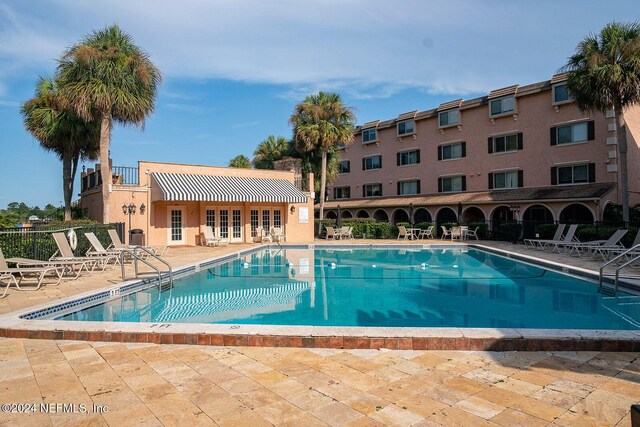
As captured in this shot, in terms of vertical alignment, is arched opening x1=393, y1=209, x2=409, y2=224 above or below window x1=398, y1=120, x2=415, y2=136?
below

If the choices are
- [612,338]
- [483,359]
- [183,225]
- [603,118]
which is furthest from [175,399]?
[603,118]

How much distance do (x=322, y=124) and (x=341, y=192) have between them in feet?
51.7

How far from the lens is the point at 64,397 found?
3865 millimetres

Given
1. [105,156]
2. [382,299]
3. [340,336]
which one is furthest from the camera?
[105,156]

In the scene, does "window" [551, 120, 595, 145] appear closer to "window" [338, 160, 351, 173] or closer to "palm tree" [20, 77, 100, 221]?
"window" [338, 160, 351, 173]

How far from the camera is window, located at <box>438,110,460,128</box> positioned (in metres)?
33.8

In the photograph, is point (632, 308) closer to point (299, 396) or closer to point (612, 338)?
point (612, 338)

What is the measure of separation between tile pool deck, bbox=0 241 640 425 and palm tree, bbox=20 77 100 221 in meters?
20.7

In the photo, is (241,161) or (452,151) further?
(241,161)

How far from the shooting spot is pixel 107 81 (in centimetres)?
1877

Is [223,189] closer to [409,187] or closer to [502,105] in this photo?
[409,187]

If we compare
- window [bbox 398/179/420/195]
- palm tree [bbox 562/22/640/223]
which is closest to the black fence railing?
palm tree [bbox 562/22/640/223]

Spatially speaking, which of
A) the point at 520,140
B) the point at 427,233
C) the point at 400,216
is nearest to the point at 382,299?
the point at 427,233

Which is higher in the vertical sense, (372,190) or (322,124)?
(322,124)
